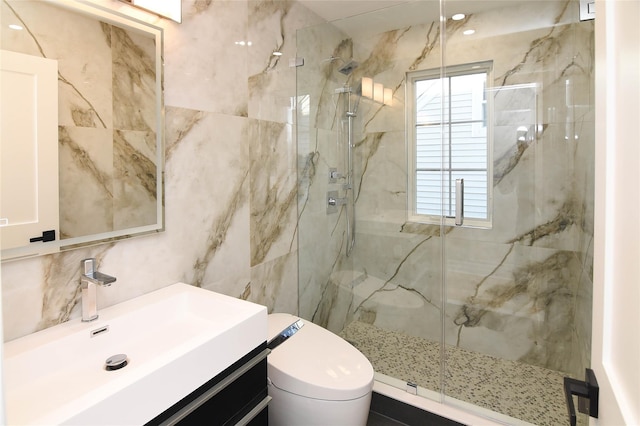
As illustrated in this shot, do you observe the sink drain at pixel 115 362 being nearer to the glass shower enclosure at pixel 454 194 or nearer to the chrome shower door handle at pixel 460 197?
the glass shower enclosure at pixel 454 194

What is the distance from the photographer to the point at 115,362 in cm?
109

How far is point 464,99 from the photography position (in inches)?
92.7

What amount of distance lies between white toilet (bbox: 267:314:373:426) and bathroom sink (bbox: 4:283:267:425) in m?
0.35

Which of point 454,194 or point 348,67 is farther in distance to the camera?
point 348,67

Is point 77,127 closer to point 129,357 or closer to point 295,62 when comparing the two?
point 129,357

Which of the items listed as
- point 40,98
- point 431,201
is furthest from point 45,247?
point 431,201

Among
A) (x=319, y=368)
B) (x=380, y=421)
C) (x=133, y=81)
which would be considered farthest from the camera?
(x=380, y=421)

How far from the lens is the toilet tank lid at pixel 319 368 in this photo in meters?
1.43

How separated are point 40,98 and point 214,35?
86 centimetres

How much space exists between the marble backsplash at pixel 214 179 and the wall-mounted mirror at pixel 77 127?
0.03 meters

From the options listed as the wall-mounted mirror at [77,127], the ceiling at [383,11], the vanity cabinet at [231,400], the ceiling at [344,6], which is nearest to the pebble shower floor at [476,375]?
the vanity cabinet at [231,400]

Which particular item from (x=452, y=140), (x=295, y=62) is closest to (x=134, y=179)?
(x=295, y=62)

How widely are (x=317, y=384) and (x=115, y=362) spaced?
75 centimetres

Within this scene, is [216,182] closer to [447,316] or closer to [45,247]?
[45,247]
